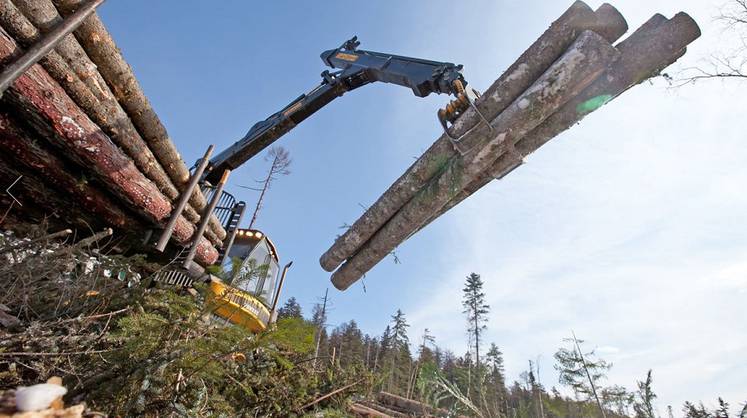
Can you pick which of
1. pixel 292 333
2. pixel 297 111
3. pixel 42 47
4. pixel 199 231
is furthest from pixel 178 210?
pixel 297 111

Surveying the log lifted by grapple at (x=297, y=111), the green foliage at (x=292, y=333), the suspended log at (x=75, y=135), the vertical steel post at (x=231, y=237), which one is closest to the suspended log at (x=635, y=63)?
the green foliage at (x=292, y=333)

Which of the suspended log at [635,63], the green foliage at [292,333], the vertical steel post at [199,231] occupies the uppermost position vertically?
the suspended log at [635,63]

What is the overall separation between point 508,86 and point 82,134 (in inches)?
162

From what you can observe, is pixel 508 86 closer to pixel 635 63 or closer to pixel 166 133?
pixel 635 63

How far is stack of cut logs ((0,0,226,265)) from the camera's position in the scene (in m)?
2.80

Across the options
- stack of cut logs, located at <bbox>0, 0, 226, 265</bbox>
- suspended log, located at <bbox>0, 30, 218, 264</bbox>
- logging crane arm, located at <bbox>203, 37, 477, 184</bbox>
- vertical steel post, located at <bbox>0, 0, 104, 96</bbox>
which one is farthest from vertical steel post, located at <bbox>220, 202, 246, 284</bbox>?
vertical steel post, located at <bbox>0, 0, 104, 96</bbox>

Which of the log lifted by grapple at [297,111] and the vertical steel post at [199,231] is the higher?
the log lifted by grapple at [297,111]

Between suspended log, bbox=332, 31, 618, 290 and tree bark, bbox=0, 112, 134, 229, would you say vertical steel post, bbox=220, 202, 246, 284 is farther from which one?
suspended log, bbox=332, 31, 618, 290

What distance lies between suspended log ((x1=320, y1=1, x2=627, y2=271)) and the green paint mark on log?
0.50 meters

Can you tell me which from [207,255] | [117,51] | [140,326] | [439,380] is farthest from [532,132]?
[207,255]

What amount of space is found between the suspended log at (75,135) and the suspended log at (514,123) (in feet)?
10.1

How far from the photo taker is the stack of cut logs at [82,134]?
9.19 ft

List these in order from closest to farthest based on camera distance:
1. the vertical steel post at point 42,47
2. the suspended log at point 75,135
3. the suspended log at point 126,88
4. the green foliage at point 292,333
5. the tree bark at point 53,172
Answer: the green foliage at point 292,333 → the vertical steel post at point 42,47 → the suspended log at point 75,135 → the tree bark at point 53,172 → the suspended log at point 126,88

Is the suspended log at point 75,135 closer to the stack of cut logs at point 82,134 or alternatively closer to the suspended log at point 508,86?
the stack of cut logs at point 82,134
